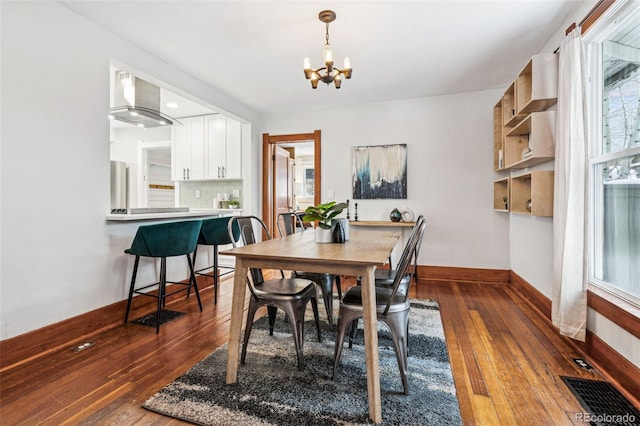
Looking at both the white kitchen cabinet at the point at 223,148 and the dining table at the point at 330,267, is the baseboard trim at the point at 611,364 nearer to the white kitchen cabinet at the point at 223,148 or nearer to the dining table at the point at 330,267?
the dining table at the point at 330,267

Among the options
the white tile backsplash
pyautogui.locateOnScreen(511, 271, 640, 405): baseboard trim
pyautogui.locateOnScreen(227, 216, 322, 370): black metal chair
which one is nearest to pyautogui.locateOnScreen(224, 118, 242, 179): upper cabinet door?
the white tile backsplash

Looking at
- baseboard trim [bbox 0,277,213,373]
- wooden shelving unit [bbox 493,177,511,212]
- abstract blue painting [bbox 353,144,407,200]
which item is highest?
abstract blue painting [bbox 353,144,407,200]

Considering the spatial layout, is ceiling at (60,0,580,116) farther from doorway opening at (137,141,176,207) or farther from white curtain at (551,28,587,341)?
doorway opening at (137,141,176,207)

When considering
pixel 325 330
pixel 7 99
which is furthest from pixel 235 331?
pixel 7 99

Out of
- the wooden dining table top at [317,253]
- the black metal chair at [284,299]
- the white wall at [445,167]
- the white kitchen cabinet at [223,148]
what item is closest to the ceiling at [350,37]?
the white wall at [445,167]

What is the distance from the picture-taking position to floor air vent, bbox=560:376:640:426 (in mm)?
1431

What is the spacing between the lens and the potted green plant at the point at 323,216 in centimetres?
207

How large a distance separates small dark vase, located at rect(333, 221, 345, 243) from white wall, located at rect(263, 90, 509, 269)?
246 cm

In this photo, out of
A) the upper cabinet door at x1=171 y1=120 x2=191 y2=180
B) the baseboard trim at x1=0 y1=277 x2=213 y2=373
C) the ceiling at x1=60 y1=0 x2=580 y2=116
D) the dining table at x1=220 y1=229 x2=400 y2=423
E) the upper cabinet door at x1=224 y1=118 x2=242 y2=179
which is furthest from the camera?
the upper cabinet door at x1=171 y1=120 x2=191 y2=180

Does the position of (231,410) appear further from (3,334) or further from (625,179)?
(625,179)

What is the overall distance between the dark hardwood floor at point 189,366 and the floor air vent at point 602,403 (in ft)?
0.17

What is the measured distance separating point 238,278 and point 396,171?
3.24m

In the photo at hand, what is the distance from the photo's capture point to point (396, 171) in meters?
4.35

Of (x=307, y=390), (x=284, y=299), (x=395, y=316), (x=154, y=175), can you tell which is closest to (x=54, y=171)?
(x=284, y=299)
